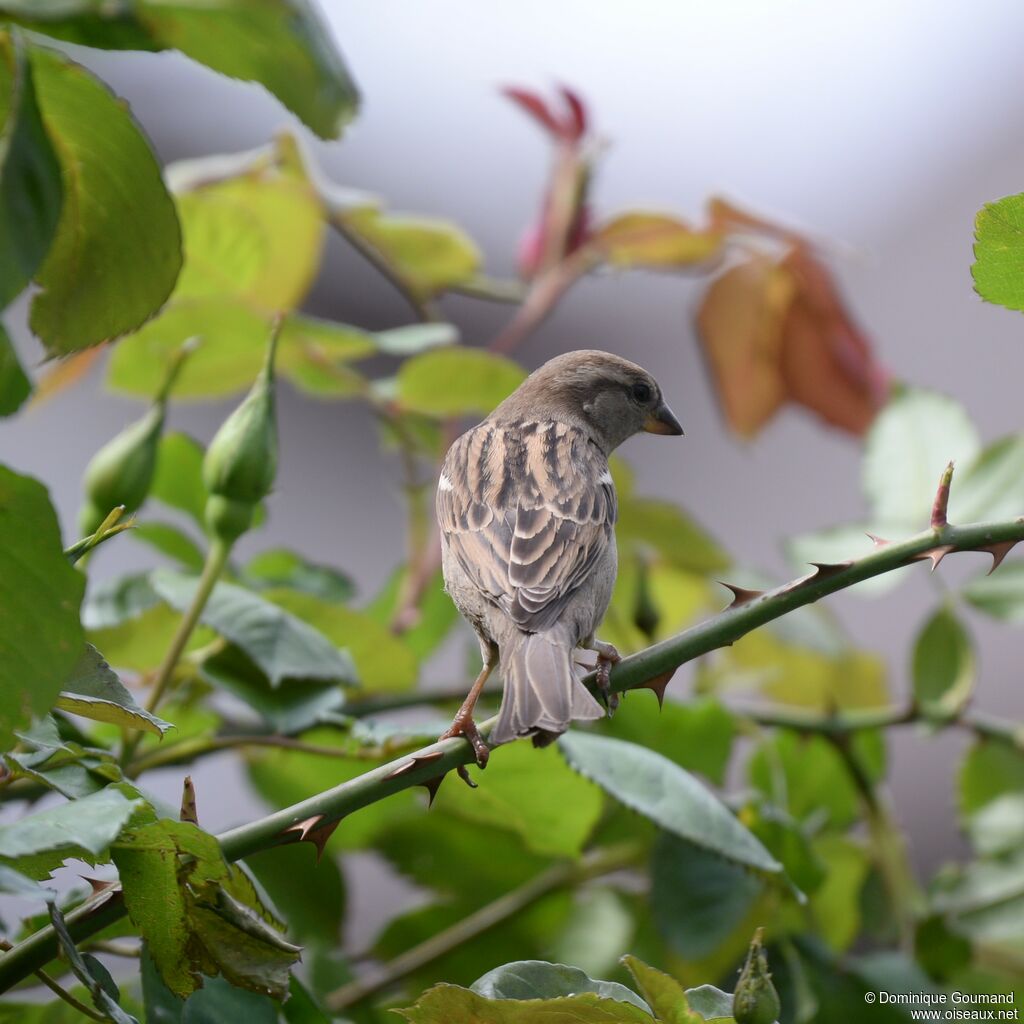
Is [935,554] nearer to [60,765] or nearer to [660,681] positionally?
[660,681]

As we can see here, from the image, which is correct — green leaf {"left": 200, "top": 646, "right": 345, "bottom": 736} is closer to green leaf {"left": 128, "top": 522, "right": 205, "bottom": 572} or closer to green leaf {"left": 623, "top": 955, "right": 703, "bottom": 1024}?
green leaf {"left": 128, "top": 522, "right": 205, "bottom": 572}

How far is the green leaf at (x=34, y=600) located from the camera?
2.69ft

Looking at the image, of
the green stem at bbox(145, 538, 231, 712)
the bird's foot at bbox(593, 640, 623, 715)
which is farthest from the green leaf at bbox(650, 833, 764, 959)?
the green stem at bbox(145, 538, 231, 712)

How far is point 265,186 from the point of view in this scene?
197 centimetres

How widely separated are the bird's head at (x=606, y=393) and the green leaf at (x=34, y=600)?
1.37m

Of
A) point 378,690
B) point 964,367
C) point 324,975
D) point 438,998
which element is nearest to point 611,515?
point 378,690

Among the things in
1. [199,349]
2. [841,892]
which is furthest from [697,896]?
[199,349]

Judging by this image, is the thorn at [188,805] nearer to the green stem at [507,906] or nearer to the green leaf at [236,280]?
the green stem at [507,906]

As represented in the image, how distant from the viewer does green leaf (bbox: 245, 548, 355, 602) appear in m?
1.74

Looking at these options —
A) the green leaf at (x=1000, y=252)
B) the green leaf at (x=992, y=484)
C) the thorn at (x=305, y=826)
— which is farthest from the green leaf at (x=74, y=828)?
the green leaf at (x=992, y=484)

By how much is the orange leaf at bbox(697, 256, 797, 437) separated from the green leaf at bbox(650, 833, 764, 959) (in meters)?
0.88

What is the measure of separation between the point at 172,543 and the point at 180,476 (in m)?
0.10

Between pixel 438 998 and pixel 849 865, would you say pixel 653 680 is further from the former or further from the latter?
pixel 849 865

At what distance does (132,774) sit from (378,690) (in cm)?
40
